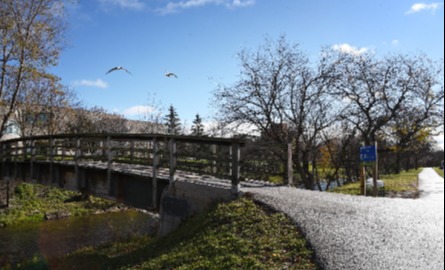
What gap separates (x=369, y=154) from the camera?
11.8m

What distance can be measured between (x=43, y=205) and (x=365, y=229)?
24026 mm

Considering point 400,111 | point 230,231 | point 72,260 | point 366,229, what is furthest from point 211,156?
point 400,111

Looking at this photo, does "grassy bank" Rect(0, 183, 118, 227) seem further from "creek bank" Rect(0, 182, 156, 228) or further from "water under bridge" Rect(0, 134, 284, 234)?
"water under bridge" Rect(0, 134, 284, 234)

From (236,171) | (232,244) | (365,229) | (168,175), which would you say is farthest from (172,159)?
(365,229)

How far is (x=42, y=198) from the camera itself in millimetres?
26766

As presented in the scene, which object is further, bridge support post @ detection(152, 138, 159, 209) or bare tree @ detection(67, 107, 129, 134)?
bare tree @ detection(67, 107, 129, 134)

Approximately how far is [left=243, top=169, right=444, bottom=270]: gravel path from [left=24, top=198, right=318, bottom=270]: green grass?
292 millimetres

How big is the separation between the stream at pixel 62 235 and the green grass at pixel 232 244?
22.0ft

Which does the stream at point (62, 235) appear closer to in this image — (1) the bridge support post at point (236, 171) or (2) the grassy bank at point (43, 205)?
(2) the grassy bank at point (43, 205)

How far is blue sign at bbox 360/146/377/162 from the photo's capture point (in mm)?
11737

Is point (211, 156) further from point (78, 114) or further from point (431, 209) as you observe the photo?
point (78, 114)

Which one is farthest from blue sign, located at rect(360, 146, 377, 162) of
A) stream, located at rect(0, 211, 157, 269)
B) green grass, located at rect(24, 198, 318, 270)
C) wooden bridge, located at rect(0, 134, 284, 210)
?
stream, located at rect(0, 211, 157, 269)

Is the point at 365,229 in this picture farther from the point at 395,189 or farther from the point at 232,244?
the point at 395,189

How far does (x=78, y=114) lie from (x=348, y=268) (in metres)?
37.9
